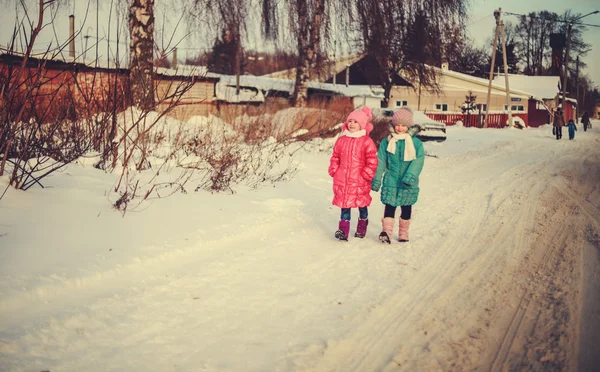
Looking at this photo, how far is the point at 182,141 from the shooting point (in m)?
7.96

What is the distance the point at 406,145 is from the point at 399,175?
0.34 metres

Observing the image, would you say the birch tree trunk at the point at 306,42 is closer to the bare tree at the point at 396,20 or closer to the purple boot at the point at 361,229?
the bare tree at the point at 396,20

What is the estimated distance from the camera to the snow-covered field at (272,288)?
2766 mm

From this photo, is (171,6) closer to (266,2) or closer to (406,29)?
(266,2)

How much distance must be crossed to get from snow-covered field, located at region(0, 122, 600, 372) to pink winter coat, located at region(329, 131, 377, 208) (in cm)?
49

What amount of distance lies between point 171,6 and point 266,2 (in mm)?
2562

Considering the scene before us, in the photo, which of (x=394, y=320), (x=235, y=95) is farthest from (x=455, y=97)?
(x=394, y=320)

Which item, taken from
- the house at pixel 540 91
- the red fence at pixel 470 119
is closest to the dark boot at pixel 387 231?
the red fence at pixel 470 119

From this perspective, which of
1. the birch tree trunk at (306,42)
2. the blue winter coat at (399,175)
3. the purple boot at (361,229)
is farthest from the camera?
the birch tree trunk at (306,42)

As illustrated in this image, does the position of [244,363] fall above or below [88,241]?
below

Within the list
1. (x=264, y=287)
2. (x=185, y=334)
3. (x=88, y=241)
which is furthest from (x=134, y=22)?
(x=185, y=334)

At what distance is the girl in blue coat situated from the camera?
204 inches

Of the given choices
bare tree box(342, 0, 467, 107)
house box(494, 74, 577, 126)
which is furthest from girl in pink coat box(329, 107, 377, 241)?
house box(494, 74, 577, 126)

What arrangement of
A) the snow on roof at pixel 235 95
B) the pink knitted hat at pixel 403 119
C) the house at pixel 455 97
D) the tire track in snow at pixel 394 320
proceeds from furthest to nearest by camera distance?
the house at pixel 455 97
the snow on roof at pixel 235 95
the pink knitted hat at pixel 403 119
the tire track in snow at pixel 394 320
